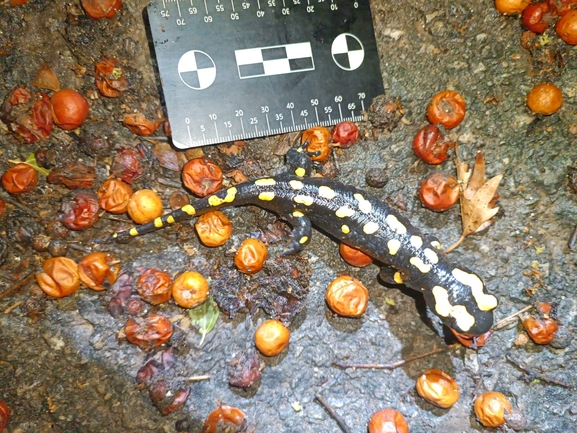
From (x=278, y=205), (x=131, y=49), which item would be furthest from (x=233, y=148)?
(x=131, y=49)

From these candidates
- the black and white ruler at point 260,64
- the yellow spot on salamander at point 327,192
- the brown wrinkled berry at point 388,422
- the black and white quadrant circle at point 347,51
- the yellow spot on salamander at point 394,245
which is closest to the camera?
the brown wrinkled berry at point 388,422

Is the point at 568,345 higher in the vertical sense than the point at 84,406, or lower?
lower

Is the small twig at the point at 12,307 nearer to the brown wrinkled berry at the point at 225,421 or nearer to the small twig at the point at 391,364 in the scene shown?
the brown wrinkled berry at the point at 225,421

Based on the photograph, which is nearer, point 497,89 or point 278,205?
point 278,205

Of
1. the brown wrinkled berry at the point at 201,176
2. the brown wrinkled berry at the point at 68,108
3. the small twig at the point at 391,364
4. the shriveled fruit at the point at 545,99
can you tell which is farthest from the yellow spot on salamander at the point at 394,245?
the brown wrinkled berry at the point at 68,108

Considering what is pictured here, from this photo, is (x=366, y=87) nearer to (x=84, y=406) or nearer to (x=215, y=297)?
(x=215, y=297)

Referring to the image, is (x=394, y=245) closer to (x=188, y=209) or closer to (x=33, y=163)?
(x=188, y=209)
